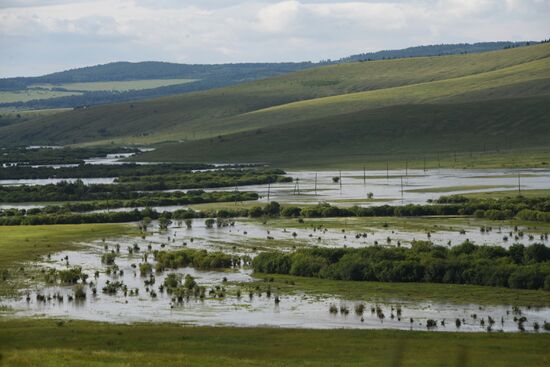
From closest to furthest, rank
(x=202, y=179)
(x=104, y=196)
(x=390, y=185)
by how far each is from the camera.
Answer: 1. (x=104, y=196)
2. (x=390, y=185)
3. (x=202, y=179)

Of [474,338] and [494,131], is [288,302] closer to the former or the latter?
[474,338]

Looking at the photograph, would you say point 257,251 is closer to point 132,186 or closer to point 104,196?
point 104,196

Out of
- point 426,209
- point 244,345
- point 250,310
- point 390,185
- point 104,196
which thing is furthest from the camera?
point 390,185

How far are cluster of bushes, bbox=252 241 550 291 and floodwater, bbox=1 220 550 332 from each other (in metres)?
3.39

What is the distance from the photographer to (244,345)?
41094 mm

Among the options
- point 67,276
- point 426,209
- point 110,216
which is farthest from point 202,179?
point 67,276

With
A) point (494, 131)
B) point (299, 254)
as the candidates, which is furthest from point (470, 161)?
point (299, 254)

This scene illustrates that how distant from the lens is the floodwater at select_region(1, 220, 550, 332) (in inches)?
1857

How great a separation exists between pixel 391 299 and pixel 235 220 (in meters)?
38.6

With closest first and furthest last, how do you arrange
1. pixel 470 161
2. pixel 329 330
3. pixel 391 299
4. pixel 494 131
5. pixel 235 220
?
pixel 329 330
pixel 391 299
pixel 235 220
pixel 470 161
pixel 494 131

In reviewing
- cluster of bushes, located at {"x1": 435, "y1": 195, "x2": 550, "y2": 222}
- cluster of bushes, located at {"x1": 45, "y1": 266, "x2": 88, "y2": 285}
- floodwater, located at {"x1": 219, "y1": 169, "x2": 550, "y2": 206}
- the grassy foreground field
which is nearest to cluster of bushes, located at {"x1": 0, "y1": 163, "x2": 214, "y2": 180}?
floodwater, located at {"x1": 219, "y1": 169, "x2": 550, "y2": 206}

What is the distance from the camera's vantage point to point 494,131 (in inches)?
6993

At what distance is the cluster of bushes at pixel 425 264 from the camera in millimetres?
55625

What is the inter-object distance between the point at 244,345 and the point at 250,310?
975cm
